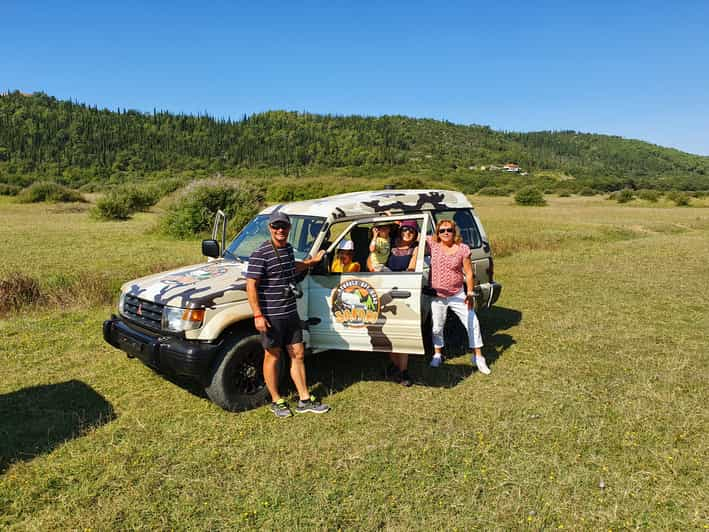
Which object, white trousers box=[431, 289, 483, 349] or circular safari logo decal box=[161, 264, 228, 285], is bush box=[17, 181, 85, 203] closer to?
circular safari logo decal box=[161, 264, 228, 285]

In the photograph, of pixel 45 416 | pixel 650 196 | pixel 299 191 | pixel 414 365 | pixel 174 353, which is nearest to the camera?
pixel 174 353

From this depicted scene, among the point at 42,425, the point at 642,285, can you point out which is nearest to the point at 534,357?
the point at 42,425

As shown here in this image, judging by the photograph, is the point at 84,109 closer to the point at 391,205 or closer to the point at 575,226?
the point at 575,226

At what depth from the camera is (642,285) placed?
1128 cm

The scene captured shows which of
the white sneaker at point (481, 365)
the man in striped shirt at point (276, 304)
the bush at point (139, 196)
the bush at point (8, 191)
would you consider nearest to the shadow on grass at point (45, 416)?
the man in striped shirt at point (276, 304)

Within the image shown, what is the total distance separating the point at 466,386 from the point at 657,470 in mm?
2036

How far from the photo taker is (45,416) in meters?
4.71

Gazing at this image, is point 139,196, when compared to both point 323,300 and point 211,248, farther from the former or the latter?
point 323,300

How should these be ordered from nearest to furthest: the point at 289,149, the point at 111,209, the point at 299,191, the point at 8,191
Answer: the point at 111,209 < the point at 8,191 < the point at 299,191 < the point at 289,149

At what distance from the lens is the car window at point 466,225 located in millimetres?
6949

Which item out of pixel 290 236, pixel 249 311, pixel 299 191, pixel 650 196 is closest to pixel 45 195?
pixel 299 191

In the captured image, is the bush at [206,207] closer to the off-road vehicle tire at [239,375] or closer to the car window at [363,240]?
the car window at [363,240]

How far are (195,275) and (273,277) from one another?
1146mm

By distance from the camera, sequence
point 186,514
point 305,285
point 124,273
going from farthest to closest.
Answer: point 124,273, point 305,285, point 186,514
